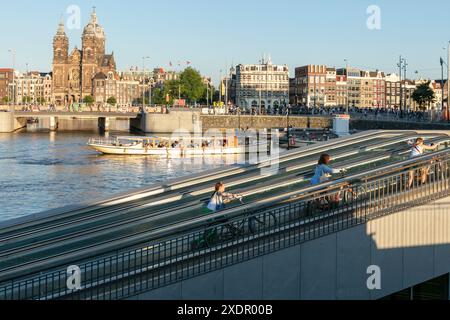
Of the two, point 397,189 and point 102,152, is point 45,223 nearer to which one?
point 397,189

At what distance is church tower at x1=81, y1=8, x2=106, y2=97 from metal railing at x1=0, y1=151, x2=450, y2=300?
175 meters

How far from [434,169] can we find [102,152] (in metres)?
55.0

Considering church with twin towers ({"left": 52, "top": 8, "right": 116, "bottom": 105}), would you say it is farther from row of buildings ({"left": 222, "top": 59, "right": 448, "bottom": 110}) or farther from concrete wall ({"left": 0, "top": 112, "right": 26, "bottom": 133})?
concrete wall ({"left": 0, "top": 112, "right": 26, "bottom": 133})

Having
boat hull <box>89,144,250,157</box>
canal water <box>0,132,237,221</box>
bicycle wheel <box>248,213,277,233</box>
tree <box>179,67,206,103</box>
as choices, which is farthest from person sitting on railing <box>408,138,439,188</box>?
tree <box>179,67,206,103</box>

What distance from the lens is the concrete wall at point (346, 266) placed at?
1042 cm

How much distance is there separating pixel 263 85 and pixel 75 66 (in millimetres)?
52703

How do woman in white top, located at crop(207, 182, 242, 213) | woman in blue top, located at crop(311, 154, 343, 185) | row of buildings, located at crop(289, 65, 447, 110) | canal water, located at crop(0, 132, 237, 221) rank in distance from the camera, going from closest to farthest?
woman in white top, located at crop(207, 182, 242, 213), woman in blue top, located at crop(311, 154, 343, 185), canal water, located at crop(0, 132, 237, 221), row of buildings, located at crop(289, 65, 447, 110)

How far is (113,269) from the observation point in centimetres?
1017

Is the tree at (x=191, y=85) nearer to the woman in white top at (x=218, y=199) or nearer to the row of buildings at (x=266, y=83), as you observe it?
the row of buildings at (x=266, y=83)

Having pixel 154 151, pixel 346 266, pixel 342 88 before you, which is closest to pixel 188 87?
pixel 342 88

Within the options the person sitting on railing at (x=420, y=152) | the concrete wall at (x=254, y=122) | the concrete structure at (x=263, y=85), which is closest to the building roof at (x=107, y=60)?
the concrete structure at (x=263, y=85)

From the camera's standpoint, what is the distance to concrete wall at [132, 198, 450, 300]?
10.4 m

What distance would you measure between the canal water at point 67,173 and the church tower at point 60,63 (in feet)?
371
